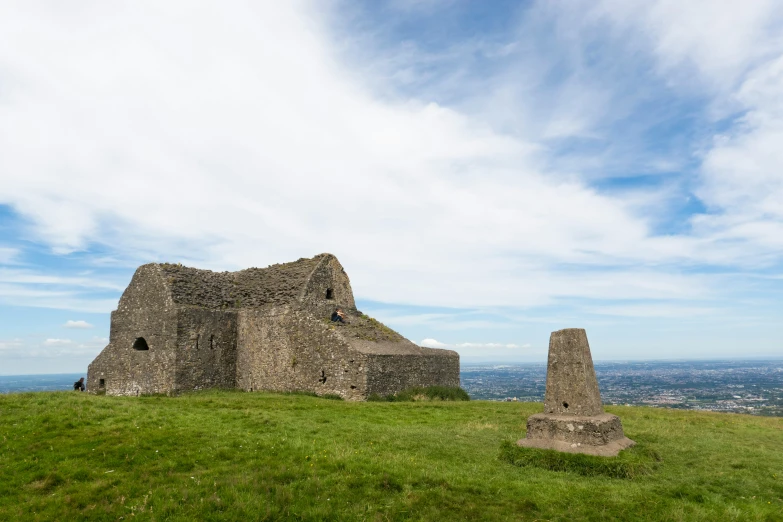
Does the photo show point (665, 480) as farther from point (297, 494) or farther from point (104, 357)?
point (104, 357)

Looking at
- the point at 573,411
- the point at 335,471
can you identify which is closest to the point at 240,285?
the point at 335,471

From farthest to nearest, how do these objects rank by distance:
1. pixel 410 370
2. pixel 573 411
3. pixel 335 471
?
pixel 410 370 < pixel 573 411 < pixel 335 471

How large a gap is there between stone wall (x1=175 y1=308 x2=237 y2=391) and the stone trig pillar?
1846 cm

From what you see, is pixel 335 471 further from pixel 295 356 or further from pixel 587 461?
pixel 295 356

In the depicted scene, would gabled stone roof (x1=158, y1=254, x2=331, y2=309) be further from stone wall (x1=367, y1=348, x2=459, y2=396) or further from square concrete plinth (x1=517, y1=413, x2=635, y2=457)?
square concrete plinth (x1=517, y1=413, x2=635, y2=457)

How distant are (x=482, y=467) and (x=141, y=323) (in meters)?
21.9

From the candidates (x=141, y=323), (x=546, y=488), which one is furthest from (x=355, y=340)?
(x=546, y=488)

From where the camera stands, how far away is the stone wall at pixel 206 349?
81.2 feet

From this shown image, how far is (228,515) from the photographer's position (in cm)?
802

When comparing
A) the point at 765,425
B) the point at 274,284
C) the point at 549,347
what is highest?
the point at 274,284

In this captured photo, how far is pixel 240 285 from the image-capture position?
2922cm

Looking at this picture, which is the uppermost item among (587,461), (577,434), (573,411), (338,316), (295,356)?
(338,316)

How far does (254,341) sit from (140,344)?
6.27 metres

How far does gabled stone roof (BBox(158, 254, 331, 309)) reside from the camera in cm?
2625
